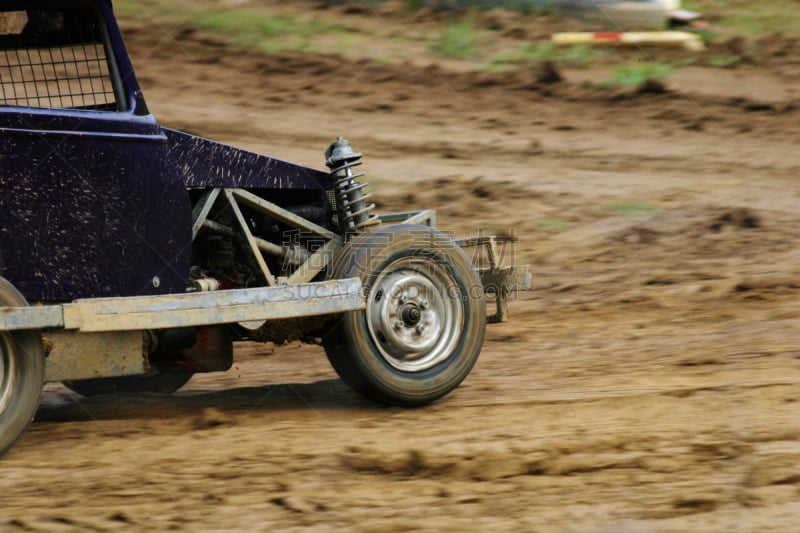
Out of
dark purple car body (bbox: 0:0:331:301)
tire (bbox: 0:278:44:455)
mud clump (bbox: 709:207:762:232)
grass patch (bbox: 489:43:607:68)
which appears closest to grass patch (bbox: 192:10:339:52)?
grass patch (bbox: 489:43:607:68)

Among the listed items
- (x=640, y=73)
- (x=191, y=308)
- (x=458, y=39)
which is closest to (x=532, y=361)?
(x=191, y=308)

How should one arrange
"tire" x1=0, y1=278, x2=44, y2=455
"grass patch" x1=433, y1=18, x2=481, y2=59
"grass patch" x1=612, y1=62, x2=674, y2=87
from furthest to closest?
"grass patch" x1=433, y1=18, x2=481, y2=59 < "grass patch" x1=612, y1=62, x2=674, y2=87 < "tire" x1=0, y1=278, x2=44, y2=455

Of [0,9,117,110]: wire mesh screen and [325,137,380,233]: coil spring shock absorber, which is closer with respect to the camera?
[0,9,117,110]: wire mesh screen

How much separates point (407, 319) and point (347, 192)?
0.73m

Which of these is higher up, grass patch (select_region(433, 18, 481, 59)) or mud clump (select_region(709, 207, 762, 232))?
grass patch (select_region(433, 18, 481, 59))

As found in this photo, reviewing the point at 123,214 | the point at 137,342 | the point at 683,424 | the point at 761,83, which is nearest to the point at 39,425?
the point at 137,342

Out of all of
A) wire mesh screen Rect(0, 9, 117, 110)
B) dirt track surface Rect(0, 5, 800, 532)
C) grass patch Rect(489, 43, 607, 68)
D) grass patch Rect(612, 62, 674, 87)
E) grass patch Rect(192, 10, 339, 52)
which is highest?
grass patch Rect(192, 10, 339, 52)

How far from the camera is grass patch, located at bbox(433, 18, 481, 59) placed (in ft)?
48.2

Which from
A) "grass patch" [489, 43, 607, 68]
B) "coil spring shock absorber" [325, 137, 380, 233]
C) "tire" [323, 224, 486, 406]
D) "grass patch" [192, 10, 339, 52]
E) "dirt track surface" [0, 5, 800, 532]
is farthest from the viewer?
"grass patch" [192, 10, 339, 52]

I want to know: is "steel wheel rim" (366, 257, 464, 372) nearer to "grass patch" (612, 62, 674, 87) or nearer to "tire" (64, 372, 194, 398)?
"tire" (64, 372, 194, 398)

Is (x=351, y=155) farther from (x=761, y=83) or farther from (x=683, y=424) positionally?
(x=761, y=83)

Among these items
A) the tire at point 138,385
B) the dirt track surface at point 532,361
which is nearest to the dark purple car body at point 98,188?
the dirt track surface at point 532,361

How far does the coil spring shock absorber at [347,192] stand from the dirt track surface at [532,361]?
0.93 meters

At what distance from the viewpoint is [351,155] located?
579cm
